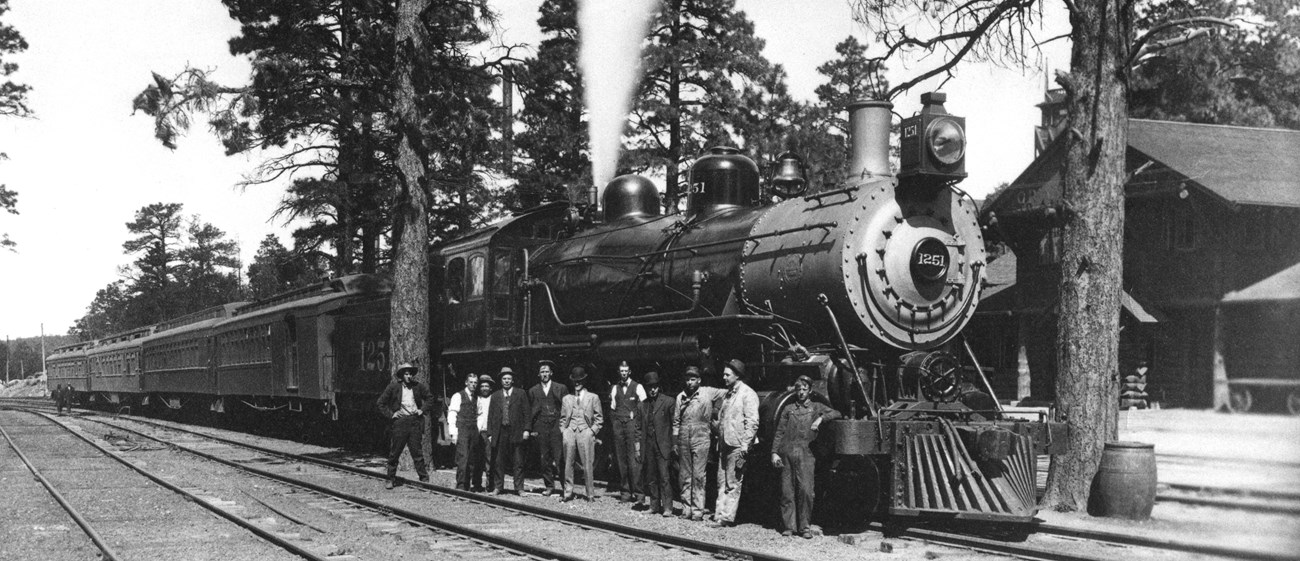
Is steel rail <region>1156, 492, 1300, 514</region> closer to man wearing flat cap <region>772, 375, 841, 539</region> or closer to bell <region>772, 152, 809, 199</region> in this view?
man wearing flat cap <region>772, 375, 841, 539</region>

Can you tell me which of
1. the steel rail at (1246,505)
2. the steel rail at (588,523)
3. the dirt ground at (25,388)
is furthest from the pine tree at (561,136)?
the dirt ground at (25,388)

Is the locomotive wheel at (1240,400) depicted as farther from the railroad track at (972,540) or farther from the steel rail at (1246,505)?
the railroad track at (972,540)

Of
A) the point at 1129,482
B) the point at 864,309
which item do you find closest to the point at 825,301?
the point at 864,309

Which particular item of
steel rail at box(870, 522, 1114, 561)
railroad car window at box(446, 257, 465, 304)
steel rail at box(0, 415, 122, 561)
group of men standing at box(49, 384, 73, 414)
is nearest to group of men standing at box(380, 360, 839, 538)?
steel rail at box(870, 522, 1114, 561)

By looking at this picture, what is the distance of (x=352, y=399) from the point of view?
18984 millimetres

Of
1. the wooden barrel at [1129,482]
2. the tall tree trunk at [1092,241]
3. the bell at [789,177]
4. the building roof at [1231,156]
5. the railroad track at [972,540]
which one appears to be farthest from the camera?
the bell at [789,177]

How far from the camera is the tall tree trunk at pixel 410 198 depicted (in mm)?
15648

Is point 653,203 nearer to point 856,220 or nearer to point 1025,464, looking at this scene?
point 856,220

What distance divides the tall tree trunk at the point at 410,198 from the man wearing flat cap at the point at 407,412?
140cm

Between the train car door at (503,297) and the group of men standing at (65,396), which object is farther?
the group of men standing at (65,396)

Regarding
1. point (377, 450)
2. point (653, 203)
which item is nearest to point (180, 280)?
point (377, 450)

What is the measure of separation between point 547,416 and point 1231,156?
7.98 metres

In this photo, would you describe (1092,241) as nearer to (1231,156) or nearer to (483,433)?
(1231,156)

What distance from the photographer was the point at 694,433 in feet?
34.6
